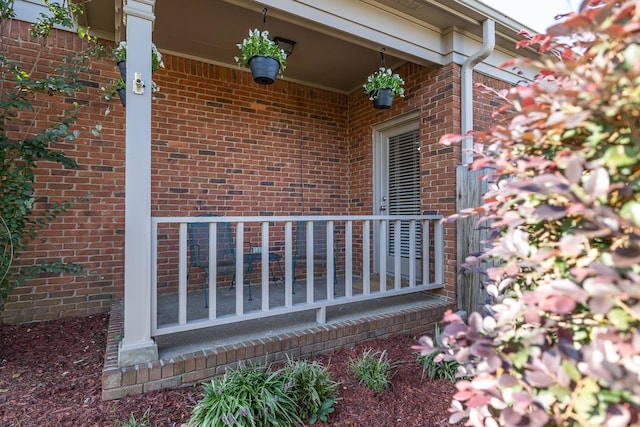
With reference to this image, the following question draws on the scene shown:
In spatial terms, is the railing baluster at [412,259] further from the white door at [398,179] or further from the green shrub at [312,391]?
the green shrub at [312,391]

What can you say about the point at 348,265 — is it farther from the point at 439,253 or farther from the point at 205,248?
the point at 205,248

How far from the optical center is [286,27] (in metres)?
3.24

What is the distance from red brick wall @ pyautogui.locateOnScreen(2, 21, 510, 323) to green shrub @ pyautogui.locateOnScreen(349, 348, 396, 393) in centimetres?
122

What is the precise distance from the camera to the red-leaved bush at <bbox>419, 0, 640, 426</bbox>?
0.72 meters

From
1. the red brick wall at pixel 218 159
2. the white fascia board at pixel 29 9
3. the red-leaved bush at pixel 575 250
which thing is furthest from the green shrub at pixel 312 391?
the white fascia board at pixel 29 9

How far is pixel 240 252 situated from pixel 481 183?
2290 millimetres

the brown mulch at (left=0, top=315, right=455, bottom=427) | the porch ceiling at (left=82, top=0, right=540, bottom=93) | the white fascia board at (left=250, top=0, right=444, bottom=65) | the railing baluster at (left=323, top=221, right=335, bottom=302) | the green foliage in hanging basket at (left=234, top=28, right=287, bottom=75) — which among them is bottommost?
the brown mulch at (left=0, top=315, right=455, bottom=427)

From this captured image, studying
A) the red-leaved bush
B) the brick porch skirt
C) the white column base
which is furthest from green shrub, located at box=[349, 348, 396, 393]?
the white column base

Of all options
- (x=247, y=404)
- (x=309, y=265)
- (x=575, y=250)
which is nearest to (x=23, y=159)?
(x=309, y=265)

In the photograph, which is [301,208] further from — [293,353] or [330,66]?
[293,353]

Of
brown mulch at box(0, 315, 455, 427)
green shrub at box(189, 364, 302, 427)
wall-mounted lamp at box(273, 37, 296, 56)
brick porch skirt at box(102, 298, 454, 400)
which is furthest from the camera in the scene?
wall-mounted lamp at box(273, 37, 296, 56)

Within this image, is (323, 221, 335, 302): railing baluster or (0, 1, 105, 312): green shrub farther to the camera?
(323, 221, 335, 302): railing baluster

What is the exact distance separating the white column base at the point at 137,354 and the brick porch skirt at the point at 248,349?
1.2 inches

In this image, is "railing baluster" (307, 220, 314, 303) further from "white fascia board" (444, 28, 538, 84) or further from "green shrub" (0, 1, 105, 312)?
"white fascia board" (444, 28, 538, 84)
